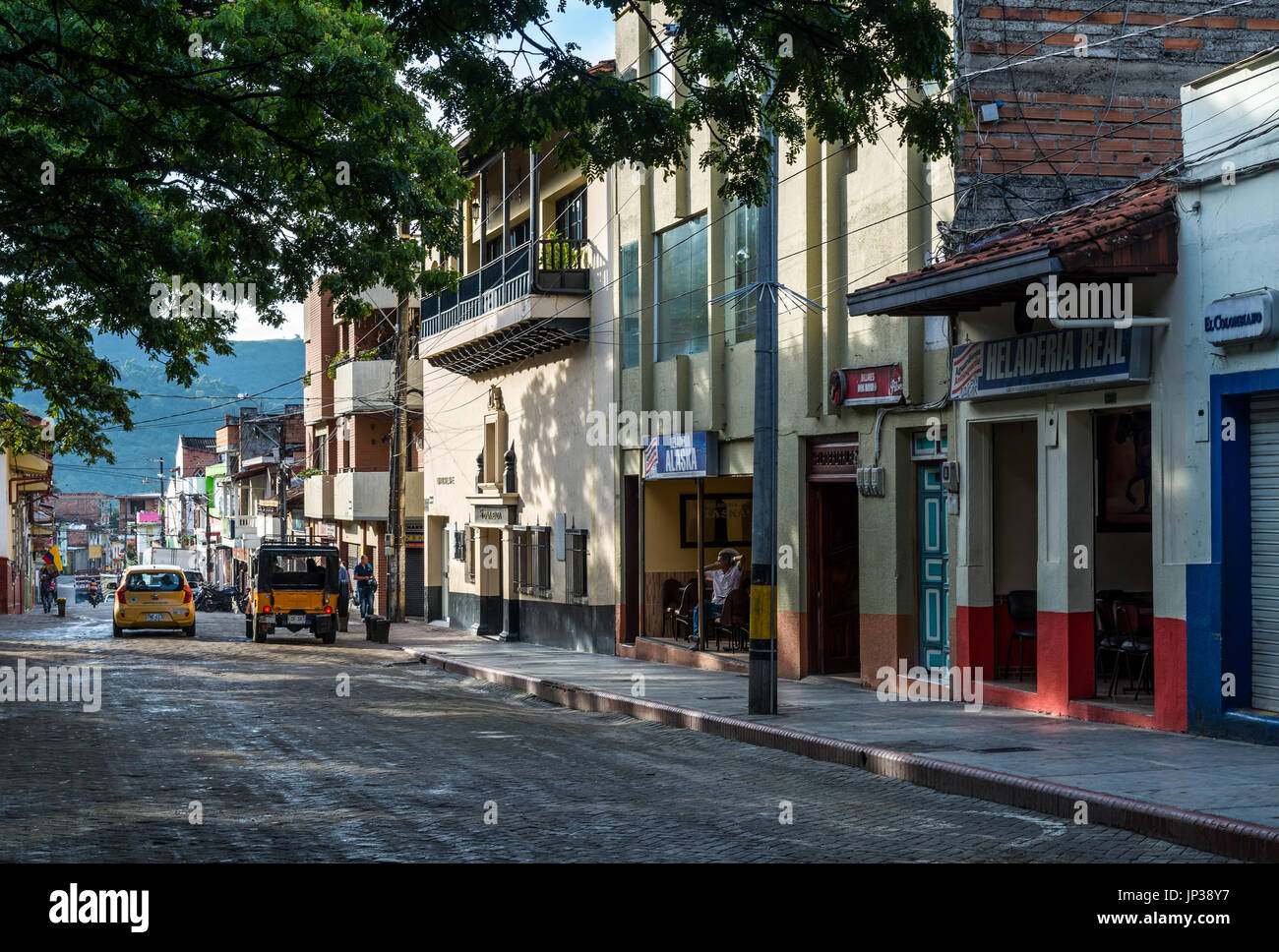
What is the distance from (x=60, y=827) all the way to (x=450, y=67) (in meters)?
6.06

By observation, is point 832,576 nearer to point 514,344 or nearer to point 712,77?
point 712,77

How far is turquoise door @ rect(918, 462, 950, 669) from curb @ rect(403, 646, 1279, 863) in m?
3.03

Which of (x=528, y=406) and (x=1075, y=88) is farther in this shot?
(x=528, y=406)

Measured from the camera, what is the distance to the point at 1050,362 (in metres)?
14.3

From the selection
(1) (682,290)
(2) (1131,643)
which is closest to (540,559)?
(1) (682,290)

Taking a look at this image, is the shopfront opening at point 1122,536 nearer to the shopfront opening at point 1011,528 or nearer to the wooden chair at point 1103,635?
the wooden chair at point 1103,635

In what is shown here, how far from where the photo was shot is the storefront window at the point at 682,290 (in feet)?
72.8

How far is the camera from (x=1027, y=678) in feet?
53.1

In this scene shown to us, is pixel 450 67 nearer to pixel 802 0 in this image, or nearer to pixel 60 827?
pixel 802 0

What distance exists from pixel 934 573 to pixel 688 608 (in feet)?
23.2

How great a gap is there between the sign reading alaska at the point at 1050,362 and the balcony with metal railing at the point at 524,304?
453 inches

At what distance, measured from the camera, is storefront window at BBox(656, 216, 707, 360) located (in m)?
22.2

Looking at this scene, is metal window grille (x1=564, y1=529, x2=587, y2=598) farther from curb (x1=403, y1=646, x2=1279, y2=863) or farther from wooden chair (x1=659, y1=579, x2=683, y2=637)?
curb (x1=403, y1=646, x2=1279, y2=863)
